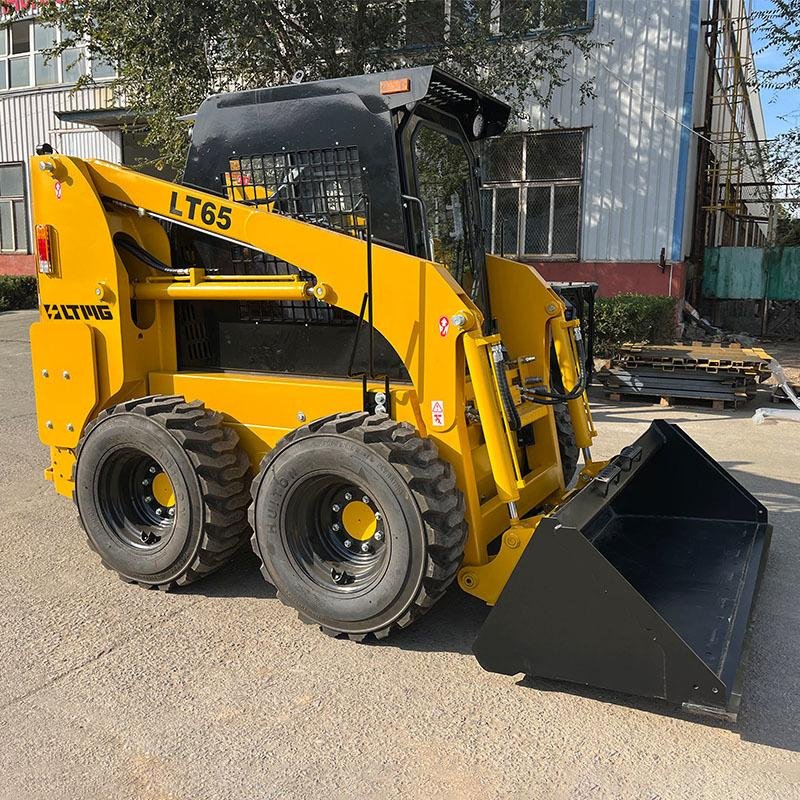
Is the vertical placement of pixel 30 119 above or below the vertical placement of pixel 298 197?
above

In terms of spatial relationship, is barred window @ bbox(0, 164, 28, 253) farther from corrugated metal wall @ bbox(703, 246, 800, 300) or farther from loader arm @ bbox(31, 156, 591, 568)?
loader arm @ bbox(31, 156, 591, 568)

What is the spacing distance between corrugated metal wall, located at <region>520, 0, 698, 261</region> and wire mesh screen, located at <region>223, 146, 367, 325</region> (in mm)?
10396

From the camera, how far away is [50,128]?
19516mm

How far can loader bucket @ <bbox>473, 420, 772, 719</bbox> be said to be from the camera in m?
2.93

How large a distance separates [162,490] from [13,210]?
1917 cm

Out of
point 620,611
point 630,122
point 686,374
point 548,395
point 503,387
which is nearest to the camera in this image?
point 620,611

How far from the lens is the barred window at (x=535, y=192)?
1400 centimetres

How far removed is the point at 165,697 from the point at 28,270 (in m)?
19.8

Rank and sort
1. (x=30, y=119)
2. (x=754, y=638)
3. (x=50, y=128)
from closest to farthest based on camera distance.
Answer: (x=754, y=638) → (x=50, y=128) → (x=30, y=119)

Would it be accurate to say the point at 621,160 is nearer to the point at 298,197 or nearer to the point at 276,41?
the point at 276,41

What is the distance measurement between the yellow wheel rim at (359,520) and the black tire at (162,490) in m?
0.69

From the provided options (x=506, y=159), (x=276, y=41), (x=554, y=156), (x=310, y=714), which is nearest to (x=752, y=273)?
(x=554, y=156)

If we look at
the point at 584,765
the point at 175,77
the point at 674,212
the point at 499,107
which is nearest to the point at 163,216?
the point at 499,107

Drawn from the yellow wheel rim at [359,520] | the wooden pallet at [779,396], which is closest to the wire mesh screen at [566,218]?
the wooden pallet at [779,396]
